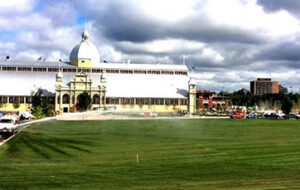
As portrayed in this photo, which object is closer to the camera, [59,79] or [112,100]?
[59,79]

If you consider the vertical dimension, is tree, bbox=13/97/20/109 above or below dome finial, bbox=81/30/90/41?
below

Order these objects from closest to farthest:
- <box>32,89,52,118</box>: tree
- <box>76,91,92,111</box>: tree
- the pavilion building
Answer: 1. <box>32,89,52,118</box>: tree
2. <box>76,91,92,111</box>: tree
3. the pavilion building

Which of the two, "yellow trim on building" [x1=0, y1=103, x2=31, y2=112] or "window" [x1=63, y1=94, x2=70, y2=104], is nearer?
"yellow trim on building" [x1=0, y1=103, x2=31, y2=112]

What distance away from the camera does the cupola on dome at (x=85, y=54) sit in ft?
492

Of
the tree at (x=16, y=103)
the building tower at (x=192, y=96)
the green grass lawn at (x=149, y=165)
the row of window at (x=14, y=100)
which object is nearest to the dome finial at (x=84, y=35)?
the row of window at (x=14, y=100)

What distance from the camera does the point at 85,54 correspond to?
151 meters

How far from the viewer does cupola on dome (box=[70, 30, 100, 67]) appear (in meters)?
150

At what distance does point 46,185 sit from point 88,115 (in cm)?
8692

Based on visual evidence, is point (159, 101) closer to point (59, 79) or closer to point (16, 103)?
point (59, 79)

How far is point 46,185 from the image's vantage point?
66.4 feet

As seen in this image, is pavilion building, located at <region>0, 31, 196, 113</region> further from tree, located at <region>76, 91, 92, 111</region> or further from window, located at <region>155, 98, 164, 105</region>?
tree, located at <region>76, 91, 92, 111</region>

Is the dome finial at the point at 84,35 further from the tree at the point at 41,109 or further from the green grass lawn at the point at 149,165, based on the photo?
the green grass lawn at the point at 149,165

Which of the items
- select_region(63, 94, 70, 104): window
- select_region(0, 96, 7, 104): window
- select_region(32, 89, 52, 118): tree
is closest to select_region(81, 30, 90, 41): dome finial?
select_region(63, 94, 70, 104): window

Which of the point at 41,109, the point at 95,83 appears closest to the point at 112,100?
the point at 95,83
